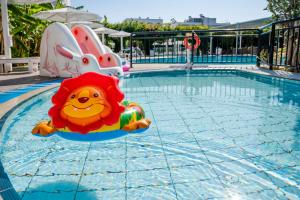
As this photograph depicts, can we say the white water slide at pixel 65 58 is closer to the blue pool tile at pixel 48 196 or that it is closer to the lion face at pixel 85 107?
the lion face at pixel 85 107

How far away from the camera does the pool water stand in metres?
2.52

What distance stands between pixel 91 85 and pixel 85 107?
31 centimetres

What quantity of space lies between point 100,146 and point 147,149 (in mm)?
602

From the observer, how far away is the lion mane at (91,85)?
322 cm

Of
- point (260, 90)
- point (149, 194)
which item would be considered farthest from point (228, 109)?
point (149, 194)

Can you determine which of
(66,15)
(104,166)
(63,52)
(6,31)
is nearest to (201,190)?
(104,166)

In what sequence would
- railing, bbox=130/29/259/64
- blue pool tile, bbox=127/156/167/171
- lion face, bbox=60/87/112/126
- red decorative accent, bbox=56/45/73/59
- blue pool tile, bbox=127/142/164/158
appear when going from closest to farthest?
blue pool tile, bbox=127/156/167/171 < lion face, bbox=60/87/112/126 < blue pool tile, bbox=127/142/164/158 < red decorative accent, bbox=56/45/73/59 < railing, bbox=130/29/259/64

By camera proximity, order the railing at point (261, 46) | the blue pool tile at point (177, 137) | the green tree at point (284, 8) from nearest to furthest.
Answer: the blue pool tile at point (177, 137), the railing at point (261, 46), the green tree at point (284, 8)

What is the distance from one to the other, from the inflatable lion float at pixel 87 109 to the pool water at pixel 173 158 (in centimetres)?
30

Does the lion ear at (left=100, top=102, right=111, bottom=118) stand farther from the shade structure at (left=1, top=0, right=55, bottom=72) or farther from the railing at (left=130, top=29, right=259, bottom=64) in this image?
the railing at (left=130, top=29, right=259, bottom=64)

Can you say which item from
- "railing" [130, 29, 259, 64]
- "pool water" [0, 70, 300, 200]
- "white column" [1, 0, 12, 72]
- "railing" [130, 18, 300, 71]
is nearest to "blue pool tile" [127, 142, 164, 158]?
"pool water" [0, 70, 300, 200]

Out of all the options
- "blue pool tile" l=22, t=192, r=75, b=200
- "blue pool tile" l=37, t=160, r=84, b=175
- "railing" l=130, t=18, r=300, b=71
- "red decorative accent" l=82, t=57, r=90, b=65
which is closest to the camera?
"blue pool tile" l=22, t=192, r=75, b=200

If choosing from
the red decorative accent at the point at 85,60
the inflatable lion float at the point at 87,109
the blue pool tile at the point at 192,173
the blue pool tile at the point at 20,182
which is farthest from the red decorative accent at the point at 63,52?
the blue pool tile at the point at 192,173

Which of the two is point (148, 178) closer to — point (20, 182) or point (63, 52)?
point (20, 182)
